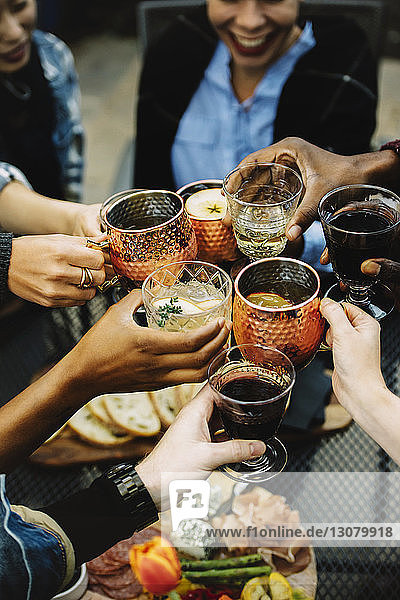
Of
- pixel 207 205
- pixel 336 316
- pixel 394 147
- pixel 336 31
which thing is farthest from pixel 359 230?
pixel 336 31

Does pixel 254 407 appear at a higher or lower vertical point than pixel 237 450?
higher

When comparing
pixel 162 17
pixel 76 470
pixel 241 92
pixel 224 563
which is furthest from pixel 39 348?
pixel 162 17

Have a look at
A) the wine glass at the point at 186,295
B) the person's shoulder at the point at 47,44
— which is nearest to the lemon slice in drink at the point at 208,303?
the wine glass at the point at 186,295

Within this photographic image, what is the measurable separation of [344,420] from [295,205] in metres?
0.56

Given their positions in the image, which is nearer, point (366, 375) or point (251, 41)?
point (366, 375)

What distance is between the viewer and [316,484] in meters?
1.29

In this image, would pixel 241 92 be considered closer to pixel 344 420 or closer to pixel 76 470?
pixel 344 420

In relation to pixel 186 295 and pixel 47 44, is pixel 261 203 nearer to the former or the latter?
pixel 186 295

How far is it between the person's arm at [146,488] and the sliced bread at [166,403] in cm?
30

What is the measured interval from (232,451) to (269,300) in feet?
0.92

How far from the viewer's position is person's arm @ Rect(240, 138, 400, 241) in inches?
49.1

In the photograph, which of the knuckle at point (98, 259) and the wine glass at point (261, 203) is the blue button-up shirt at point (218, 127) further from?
the knuckle at point (98, 259)

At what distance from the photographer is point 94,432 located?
1394mm

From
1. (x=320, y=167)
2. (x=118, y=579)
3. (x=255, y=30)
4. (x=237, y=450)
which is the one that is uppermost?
(x=255, y=30)
